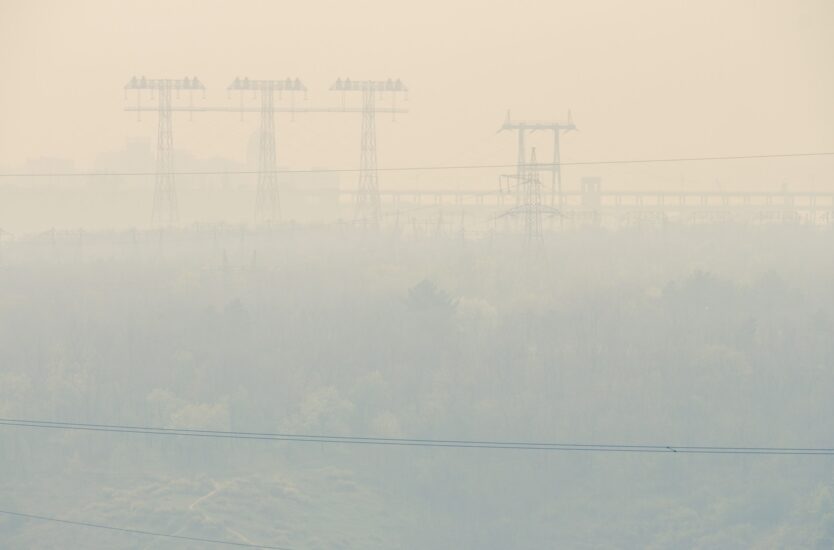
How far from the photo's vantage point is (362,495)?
204ft

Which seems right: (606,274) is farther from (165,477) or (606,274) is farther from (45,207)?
(45,207)

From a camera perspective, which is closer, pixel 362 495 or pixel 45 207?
pixel 362 495

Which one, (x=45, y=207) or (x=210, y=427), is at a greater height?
(x=45, y=207)

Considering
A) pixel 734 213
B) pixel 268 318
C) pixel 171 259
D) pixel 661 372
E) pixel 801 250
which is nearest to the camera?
pixel 661 372

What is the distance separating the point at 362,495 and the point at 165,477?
32.2 feet

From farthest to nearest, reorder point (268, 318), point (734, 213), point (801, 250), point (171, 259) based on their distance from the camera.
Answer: point (734, 213)
point (801, 250)
point (171, 259)
point (268, 318)

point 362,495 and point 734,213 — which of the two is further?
point 734,213

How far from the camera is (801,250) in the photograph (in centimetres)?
9950

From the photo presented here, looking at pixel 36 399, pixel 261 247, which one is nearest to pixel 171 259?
pixel 261 247

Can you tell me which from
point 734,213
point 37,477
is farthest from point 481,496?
point 734,213

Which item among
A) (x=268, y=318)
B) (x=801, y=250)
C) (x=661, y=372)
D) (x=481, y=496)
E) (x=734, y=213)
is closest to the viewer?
(x=481, y=496)

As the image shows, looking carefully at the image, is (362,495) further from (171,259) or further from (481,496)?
(171,259)

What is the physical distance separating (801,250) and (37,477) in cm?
6085

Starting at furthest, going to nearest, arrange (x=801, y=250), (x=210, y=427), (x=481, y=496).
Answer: (x=801, y=250) < (x=210, y=427) < (x=481, y=496)
